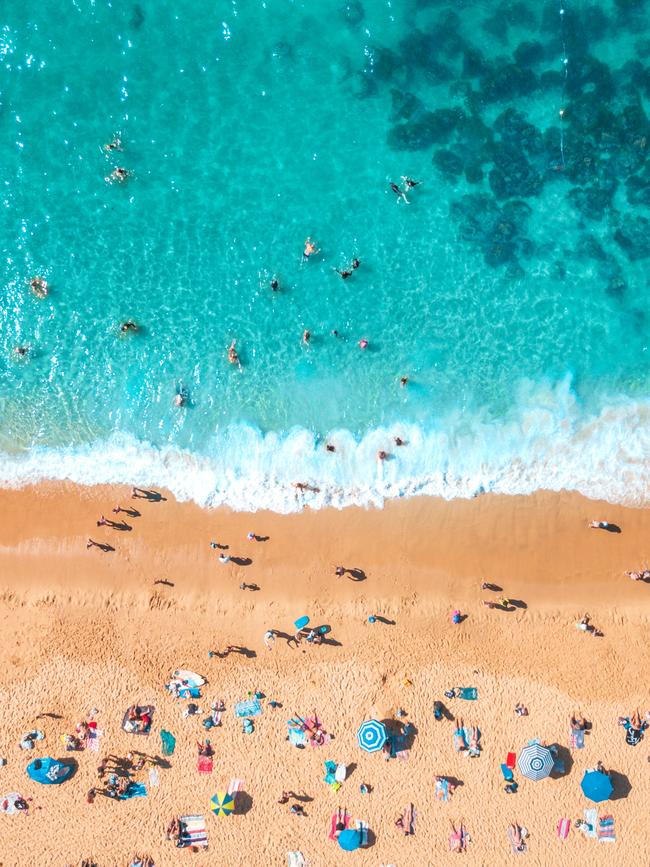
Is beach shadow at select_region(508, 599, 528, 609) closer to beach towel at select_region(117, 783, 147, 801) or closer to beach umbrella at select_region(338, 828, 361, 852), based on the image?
beach umbrella at select_region(338, 828, 361, 852)

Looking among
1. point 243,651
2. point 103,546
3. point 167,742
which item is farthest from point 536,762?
point 103,546

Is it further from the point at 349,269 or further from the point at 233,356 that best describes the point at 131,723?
the point at 349,269

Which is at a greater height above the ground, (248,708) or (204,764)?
(248,708)

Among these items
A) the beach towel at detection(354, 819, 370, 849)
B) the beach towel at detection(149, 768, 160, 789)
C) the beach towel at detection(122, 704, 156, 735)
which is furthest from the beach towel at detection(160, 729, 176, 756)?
the beach towel at detection(354, 819, 370, 849)

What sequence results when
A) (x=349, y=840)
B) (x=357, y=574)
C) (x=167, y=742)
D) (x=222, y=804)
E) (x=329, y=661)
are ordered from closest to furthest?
(x=349, y=840) < (x=222, y=804) < (x=167, y=742) < (x=329, y=661) < (x=357, y=574)

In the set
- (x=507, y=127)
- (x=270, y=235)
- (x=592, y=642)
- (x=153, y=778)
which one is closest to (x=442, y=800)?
(x=592, y=642)

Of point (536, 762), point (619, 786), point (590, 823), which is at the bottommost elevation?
point (590, 823)

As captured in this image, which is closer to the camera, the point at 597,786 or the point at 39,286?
the point at 597,786
